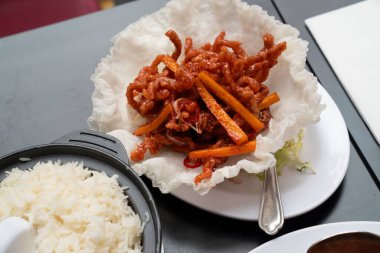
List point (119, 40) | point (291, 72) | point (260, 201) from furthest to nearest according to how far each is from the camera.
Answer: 1. point (119, 40)
2. point (291, 72)
3. point (260, 201)

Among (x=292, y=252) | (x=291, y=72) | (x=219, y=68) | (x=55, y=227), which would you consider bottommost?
(x=292, y=252)

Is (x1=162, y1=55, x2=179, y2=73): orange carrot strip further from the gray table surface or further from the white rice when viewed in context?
the white rice

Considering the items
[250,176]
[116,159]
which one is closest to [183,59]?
[250,176]

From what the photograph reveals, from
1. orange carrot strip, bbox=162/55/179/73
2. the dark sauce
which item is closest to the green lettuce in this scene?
the dark sauce

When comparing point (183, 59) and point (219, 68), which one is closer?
point (219, 68)

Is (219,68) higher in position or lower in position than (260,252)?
higher

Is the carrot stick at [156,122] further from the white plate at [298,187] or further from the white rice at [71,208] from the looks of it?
the white rice at [71,208]

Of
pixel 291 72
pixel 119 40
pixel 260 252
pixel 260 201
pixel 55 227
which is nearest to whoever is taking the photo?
pixel 55 227

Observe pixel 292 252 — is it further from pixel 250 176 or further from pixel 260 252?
pixel 250 176
